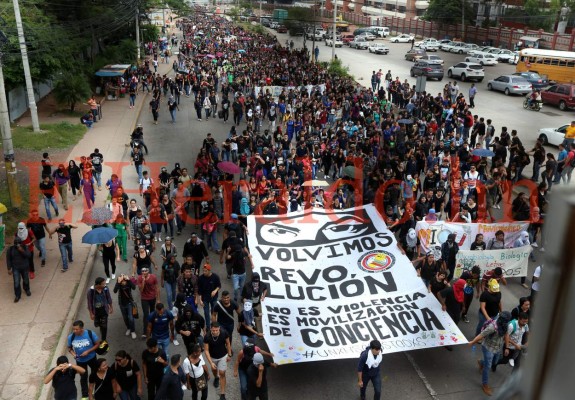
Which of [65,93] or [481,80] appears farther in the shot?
[481,80]

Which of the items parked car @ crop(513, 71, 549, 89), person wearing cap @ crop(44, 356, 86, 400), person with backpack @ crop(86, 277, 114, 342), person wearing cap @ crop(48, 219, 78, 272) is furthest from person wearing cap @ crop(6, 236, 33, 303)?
parked car @ crop(513, 71, 549, 89)

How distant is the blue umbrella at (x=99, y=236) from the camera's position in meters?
11.3

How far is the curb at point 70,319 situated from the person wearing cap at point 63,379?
127 cm

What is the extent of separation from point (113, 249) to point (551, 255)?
37.6 feet

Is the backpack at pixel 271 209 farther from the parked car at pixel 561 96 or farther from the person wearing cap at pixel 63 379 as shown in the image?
the parked car at pixel 561 96

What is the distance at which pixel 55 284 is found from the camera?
12.3 metres

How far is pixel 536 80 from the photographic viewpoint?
121ft

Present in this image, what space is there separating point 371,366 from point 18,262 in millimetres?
7752

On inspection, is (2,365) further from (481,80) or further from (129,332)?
(481,80)

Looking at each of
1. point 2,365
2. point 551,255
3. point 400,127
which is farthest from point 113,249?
point 400,127

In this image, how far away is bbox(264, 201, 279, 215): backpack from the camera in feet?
44.4

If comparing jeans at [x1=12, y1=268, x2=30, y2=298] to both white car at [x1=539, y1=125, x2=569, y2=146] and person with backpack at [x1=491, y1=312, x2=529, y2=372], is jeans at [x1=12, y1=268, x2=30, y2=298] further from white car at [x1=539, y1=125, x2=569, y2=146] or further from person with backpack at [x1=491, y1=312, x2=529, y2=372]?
white car at [x1=539, y1=125, x2=569, y2=146]

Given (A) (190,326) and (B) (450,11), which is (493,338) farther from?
(B) (450,11)

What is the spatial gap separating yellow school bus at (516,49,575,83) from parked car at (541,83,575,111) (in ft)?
25.1
